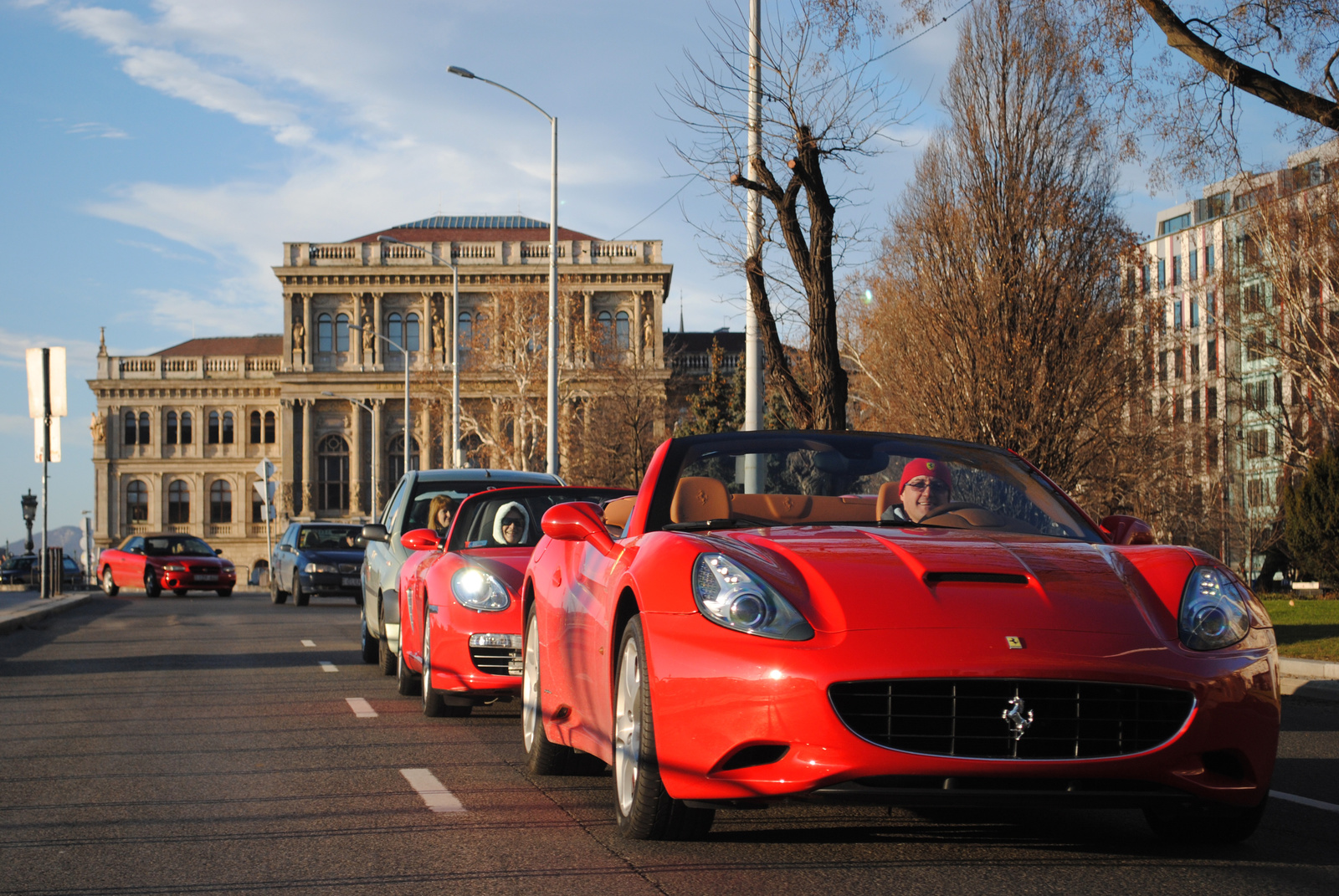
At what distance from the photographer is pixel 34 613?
22.9m

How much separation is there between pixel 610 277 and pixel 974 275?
2978 inches

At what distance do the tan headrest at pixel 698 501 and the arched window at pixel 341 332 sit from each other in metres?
98.7

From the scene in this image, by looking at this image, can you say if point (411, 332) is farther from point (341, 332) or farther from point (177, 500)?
point (177, 500)

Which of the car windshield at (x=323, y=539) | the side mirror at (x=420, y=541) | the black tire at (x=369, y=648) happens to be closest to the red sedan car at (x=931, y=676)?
the side mirror at (x=420, y=541)

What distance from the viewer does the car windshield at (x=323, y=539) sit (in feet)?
104

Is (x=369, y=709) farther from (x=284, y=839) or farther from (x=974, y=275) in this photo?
(x=974, y=275)

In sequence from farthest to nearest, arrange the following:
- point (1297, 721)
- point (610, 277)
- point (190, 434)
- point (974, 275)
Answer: point (190, 434) < point (610, 277) < point (974, 275) < point (1297, 721)

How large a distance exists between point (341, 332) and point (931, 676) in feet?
330

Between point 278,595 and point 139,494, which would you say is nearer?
point 278,595

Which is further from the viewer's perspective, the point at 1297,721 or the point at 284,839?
the point at 1297,721

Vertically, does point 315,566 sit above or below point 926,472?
below

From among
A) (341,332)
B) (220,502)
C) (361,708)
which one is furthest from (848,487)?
(220,502)

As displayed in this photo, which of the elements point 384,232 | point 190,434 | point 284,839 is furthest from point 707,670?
point 190,434

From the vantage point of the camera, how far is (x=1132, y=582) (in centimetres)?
493
